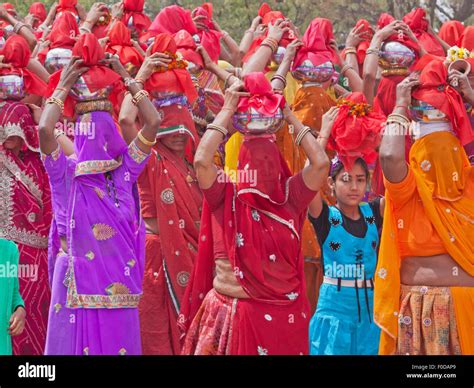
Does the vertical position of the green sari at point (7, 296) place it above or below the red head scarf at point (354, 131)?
below

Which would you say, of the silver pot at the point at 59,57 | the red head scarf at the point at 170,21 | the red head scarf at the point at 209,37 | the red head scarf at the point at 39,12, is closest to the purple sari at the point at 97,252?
the silver pot at the point at 59,57

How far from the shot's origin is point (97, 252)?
301 inches

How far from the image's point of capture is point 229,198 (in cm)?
713

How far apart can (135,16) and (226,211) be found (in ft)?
14.1

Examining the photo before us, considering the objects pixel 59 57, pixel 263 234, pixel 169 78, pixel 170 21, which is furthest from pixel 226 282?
pixel 170 21

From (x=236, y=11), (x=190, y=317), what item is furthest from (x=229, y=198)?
(x=236, y=11)

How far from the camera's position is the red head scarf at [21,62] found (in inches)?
346

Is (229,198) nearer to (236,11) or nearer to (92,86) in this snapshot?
(92,86)

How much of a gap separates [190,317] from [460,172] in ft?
6.32

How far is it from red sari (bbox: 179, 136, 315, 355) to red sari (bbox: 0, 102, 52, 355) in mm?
1914

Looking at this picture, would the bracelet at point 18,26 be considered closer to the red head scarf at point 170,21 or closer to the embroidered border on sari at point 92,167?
the red head scarf at point 170,21

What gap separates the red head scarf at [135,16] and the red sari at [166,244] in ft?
7.73

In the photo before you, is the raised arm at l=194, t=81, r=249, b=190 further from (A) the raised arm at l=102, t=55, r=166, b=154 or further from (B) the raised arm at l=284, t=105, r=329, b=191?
(A) the raised arm at l=102, t=55, r=166, b=154

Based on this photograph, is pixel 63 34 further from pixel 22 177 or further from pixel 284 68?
pixel 284 68
